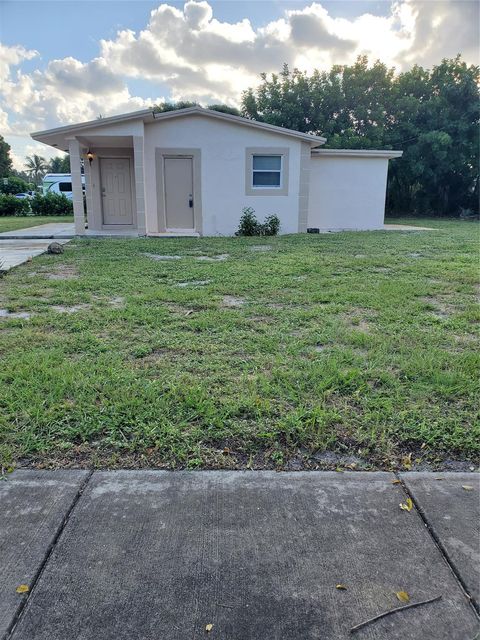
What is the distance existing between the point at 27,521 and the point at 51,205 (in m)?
24.1

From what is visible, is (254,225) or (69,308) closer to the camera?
(69,308)

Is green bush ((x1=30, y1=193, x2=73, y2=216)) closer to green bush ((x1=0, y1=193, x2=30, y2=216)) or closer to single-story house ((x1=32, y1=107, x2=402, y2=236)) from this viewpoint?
green bush ((x1=0, y1=193, x2=30, y2=216))

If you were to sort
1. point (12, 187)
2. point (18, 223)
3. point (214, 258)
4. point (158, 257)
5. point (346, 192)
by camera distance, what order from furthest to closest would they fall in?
point (12, 187) → point (18, 223) → point (346, 192) → point (158, 257) → point (214, 258)

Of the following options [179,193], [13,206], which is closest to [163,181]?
[179,193]

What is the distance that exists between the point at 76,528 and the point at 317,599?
95 cm

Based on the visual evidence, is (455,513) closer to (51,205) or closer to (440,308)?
(440,308)

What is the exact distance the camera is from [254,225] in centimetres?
1354

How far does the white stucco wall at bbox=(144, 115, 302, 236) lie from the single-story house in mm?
27

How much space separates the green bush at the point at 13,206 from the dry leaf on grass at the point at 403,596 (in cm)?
2471

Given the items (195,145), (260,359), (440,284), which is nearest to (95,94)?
(195,145)

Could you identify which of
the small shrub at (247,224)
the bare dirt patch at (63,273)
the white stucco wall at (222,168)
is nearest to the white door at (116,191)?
the white stucco wall at (222,168)

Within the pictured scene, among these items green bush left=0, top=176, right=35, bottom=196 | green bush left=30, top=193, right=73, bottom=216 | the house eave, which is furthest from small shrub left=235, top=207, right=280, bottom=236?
green bush left=0, top=176, right=35, bottom=196

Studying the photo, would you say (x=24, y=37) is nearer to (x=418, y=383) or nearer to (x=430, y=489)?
(x=418, y=383)

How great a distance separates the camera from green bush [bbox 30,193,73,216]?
2307 centimetres
